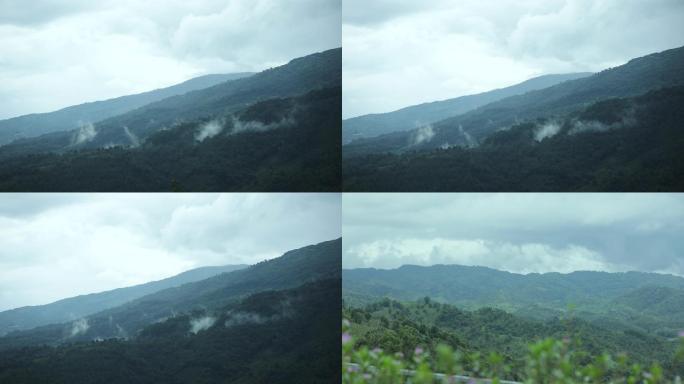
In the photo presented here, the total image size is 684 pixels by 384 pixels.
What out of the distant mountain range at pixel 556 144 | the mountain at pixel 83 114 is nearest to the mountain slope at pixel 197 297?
the distant mountain range at pixel 556 144

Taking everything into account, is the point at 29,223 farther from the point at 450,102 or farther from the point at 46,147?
the point at 450,102

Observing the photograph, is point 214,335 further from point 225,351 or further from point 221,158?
point 221,158

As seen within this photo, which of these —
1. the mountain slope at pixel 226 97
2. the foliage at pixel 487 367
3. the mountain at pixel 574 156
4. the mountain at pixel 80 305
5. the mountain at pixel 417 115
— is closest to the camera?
the foliage at pixel 487 367

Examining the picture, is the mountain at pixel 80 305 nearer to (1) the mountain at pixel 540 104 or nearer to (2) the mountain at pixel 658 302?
(1) the mountain at pixel 540 104

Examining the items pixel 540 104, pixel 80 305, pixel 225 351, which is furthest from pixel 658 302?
pixel 80 305

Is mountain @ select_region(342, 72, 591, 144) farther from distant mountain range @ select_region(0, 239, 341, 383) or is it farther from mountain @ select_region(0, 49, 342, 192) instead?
distant mountain range @ select_region(0, 239, 341, 383)

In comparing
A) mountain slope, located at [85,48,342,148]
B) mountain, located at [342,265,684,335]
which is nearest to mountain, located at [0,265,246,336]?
mountain slope, located at [85,48,342,148]
